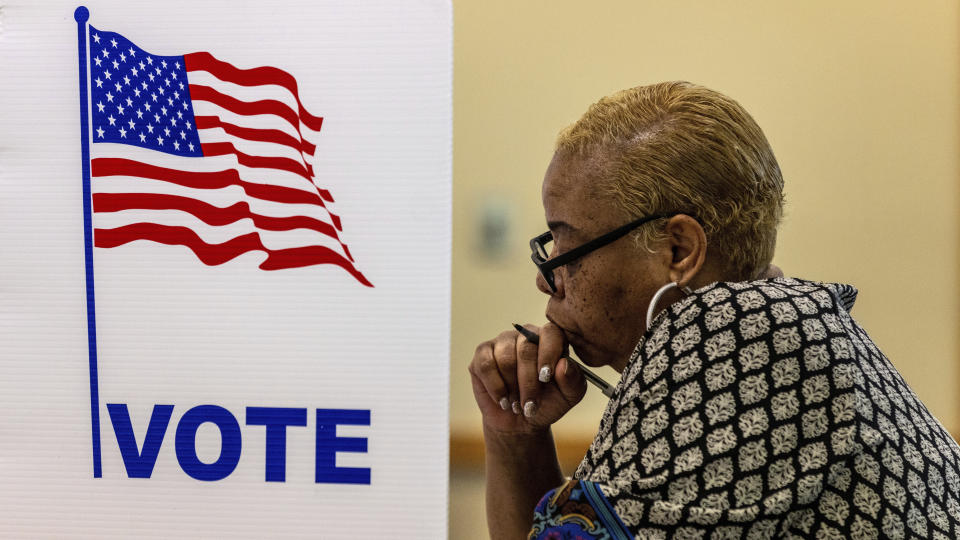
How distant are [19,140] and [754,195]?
153 centimetres

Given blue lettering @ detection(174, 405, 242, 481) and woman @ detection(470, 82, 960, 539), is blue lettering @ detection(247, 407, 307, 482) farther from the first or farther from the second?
woman @ detection(470, 82, 960, 539)

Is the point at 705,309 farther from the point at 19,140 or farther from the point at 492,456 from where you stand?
the point at 19,140

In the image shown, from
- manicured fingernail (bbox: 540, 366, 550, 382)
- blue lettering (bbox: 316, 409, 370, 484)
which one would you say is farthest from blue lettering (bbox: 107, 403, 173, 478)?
manicured fingernail (bbox: 540, 366, 550, 382)

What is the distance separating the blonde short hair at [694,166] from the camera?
877 mm

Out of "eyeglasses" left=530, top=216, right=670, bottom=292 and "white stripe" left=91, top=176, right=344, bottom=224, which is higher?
"white stripe" left=91, top=176, right=344, bottom=224

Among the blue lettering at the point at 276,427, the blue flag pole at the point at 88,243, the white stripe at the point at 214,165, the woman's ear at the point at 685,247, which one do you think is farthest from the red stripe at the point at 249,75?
the woman's ear at the point at 685,247

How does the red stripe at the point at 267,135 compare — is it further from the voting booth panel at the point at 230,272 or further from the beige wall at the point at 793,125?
the beige wall at the point at 793,125

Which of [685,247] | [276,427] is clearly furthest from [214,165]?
[685,247]

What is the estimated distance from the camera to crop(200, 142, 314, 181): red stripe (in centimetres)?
168

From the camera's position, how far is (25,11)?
1.72 m

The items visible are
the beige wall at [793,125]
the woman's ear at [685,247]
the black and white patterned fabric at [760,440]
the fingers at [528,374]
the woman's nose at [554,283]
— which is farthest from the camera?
the beige wall at [793,125]

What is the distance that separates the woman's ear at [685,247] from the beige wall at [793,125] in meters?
1.16

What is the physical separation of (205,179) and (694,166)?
1.14 meters

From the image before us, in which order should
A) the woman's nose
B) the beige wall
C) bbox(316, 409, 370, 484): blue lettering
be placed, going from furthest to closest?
the beige wall
bbox(316, 409, 370, 484): blue lettering
the woman's nose
